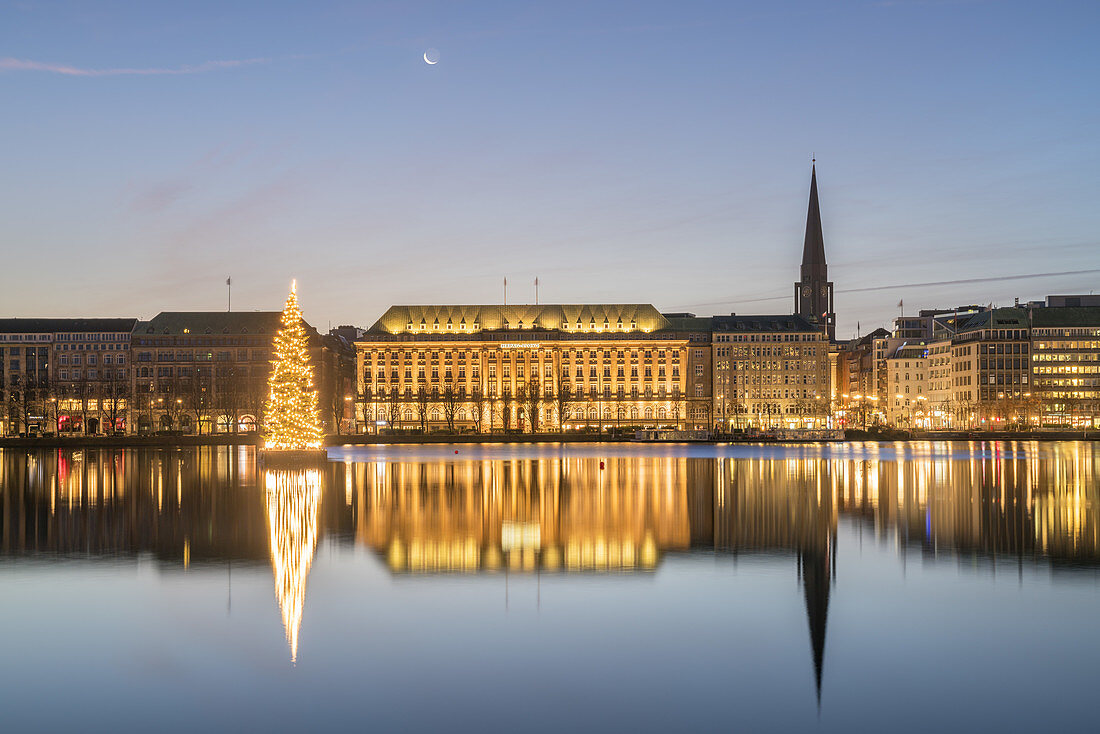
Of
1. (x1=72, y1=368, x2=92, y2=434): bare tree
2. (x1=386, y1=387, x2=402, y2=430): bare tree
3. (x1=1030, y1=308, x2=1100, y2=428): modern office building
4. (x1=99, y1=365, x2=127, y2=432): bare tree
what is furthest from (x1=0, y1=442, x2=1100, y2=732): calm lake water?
(x1=1030, y1=308, x2=1100, y2=428): modern office building

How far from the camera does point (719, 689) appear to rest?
16094 mm

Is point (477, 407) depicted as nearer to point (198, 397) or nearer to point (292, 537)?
point (198, 397)

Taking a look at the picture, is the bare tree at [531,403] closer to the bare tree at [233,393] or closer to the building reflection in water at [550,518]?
the bare tree at [233,393]

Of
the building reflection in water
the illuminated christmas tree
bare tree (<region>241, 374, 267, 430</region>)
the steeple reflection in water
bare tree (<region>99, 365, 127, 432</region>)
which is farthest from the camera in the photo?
bare tree (<region>99, 365, 127, 432</region>)

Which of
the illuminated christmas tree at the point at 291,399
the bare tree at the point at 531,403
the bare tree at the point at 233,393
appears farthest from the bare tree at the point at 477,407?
the illuminated christmas tree at the point at 291,399

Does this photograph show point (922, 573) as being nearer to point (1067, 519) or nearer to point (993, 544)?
point (993, 544)

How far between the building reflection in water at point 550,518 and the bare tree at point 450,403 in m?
112

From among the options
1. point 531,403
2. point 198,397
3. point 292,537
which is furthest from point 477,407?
point 292,537

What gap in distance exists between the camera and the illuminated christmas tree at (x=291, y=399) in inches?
2709

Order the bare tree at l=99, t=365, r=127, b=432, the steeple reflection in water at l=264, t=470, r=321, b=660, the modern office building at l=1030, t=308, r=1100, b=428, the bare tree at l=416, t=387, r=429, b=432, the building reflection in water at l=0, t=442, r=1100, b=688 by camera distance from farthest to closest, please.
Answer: the modern office building at l=1030, t=308, r=1100, b=428, the bare tree at l=416, t=387, r=429, b=432, the bare tree at l=99, t=365, r=127, b=432, the building reflection in water at l=0, t=442, r=1100, b=688, the steeple reflection in water at l=264, t=470, r=321, b=660

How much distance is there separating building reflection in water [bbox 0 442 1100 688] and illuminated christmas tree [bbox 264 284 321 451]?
3.30 meters

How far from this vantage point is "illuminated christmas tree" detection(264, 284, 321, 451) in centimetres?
6881

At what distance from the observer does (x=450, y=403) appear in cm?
18188

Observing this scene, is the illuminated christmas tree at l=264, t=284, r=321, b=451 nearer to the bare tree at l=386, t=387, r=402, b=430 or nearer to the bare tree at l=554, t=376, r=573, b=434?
the bare tree at l=554, t=376, r=573, b=434
